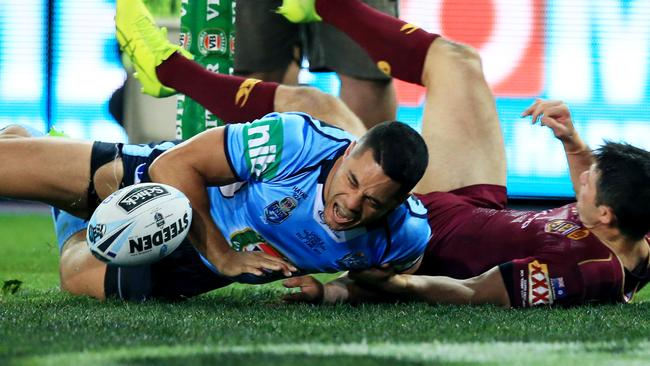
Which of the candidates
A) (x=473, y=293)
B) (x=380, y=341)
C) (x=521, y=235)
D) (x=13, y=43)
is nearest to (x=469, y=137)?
(x=521, y=235)

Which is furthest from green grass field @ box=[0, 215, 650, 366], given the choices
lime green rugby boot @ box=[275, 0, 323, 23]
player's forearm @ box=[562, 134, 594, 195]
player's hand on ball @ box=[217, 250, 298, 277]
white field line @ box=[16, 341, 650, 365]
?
lime green rugby boot @ box=[275, 0, 323, 23]

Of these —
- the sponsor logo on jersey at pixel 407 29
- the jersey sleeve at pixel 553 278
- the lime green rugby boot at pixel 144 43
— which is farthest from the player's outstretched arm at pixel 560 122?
the lime green rugby boot at pixel 144 43

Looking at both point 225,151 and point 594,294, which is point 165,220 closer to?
point 225,151

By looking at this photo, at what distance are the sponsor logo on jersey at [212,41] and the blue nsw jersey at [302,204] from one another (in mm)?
1846

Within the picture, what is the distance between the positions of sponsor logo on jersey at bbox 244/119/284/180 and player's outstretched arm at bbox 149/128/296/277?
8 cm

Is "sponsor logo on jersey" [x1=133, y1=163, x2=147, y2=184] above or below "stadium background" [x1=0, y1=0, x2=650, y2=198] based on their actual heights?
above

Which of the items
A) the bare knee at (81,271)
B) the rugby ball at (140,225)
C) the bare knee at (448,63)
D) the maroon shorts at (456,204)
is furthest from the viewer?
the bare knee at (448,63)

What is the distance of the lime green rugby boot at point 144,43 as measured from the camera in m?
4.80

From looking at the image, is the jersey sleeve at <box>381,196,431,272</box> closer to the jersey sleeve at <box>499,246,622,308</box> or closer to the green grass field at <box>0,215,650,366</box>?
the green grass field at <box>0,215,650,366</box>

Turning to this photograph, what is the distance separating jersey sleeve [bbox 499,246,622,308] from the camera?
140 inches

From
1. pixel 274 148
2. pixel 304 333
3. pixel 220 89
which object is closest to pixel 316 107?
pixel 220 89

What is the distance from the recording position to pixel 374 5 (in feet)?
17.7

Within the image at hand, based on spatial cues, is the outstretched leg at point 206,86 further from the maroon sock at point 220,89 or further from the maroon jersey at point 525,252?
the maroon jersey at point 525,252

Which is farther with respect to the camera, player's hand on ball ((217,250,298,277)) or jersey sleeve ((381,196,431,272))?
jersey sleeve ((381,196,431,272))
